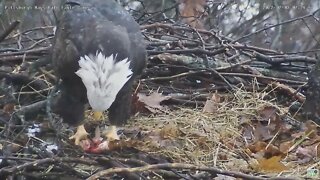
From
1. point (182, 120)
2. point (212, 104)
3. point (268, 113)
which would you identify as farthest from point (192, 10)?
point (182, 120)

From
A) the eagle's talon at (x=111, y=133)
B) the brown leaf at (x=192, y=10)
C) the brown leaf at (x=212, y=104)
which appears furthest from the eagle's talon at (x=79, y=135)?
the brown leaf at (x=192, y=10)

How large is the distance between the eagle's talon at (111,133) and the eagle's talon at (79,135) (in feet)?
0.37

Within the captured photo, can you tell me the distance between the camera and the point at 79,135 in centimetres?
365

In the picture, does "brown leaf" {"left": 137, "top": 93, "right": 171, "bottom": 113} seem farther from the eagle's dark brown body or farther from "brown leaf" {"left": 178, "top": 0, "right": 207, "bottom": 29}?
"brown leaf" {"left": 178, "top": 0, "right": 207, "bottom": 29}

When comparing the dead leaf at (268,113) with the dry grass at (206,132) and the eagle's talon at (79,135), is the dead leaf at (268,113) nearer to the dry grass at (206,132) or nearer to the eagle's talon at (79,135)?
the dry grass at (206,132)

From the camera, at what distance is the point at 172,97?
4.31 m

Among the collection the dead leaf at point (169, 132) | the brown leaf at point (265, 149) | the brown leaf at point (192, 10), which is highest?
the brown leaf at point (192, 10)

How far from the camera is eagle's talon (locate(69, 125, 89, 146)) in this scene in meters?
3.55

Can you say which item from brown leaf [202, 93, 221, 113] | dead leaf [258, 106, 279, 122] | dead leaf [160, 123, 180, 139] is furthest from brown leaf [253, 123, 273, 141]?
dead leaf [160, 123, 180, 139]

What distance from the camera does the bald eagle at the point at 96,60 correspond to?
10.5ft

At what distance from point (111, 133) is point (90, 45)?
551mm

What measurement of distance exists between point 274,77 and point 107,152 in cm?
171

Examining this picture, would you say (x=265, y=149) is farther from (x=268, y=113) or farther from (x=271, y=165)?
(x=268, y=113)

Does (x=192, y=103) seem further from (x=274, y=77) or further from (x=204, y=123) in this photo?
(x=274, y=77)
